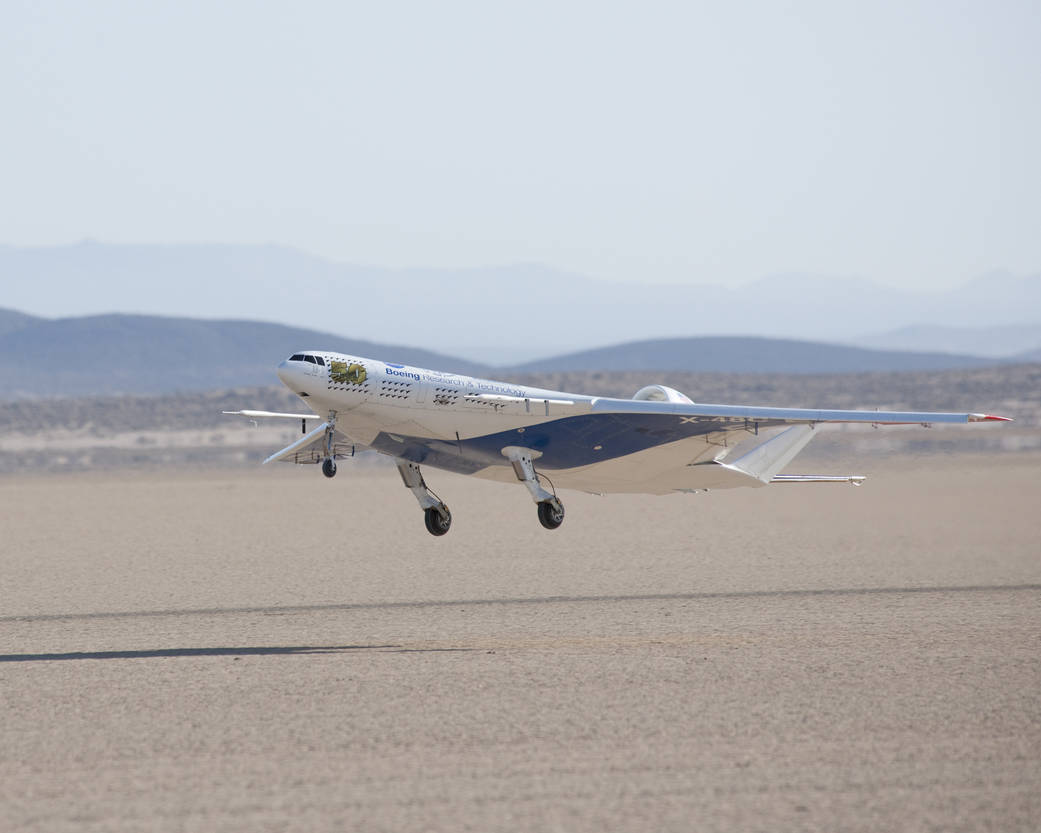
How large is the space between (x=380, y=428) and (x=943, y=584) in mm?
22049

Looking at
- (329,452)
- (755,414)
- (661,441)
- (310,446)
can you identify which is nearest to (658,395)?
(661,441)

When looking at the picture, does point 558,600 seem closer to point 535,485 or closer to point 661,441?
point 661,441

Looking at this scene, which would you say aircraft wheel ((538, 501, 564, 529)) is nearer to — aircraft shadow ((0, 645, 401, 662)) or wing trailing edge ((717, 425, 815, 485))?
aircraft shadow ((0, 645, 401, 662))

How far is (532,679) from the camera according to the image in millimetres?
28094

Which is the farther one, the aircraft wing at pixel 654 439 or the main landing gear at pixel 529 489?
the aircraft wing at pixel 654 439

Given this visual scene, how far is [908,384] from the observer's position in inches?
6501

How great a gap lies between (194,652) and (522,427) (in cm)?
892

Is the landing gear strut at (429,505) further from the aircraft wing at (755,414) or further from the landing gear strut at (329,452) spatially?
the aircraft wing at (755,414)

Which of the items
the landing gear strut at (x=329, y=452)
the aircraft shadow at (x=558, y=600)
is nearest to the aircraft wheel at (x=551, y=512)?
the landing gear strut at (x=329, y=452)

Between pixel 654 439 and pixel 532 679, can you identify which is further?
pixel 654 439

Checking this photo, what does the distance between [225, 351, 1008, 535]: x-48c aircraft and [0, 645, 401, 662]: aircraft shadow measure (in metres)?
3.51

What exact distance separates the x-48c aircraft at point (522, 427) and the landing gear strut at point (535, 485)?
0.03m

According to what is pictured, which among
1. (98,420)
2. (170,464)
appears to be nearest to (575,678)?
(170,464)

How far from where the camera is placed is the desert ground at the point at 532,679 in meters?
19.7
